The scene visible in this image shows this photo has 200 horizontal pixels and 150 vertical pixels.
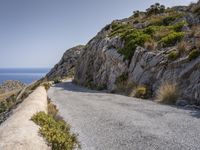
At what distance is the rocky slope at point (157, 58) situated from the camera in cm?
1998

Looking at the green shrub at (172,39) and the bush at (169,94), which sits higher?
the green shrub at (172,39)

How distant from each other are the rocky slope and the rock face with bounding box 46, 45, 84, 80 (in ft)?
159

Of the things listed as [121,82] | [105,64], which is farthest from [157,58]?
[105,64]

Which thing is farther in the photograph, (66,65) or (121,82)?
(66,65)

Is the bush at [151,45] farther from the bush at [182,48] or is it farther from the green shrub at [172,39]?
the bush at [182,48]

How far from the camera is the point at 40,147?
8062 millimetres

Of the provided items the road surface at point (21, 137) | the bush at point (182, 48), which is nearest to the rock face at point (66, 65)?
the bush at point (182, 48)

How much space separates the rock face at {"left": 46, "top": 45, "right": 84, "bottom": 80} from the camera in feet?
311

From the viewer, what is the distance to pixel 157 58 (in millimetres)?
25469

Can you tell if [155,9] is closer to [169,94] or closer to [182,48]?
[182,48]

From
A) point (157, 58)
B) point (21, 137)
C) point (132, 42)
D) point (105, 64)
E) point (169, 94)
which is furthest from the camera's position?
point (105, 64)

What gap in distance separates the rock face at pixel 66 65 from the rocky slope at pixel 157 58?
4850 cm

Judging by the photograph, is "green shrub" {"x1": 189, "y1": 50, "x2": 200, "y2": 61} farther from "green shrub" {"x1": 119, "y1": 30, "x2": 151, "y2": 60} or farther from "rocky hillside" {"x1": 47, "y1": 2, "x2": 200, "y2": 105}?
"green shrub" {"x1": 119, "y1": 30, "x2": 151, "y2": 60}

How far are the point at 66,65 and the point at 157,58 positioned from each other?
74.3m
